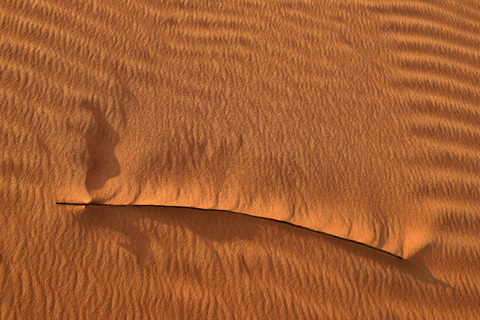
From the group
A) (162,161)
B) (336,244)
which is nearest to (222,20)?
(162,161)

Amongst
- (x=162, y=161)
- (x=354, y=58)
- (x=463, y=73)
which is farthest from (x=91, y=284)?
(x=463, y=73)

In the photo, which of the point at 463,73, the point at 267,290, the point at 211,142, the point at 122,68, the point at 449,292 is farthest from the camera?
the point at 463,73

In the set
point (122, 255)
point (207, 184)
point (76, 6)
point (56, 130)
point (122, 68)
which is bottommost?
point (122, 255)

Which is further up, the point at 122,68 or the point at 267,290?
the point at 122,68

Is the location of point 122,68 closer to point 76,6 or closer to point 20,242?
point 76,6

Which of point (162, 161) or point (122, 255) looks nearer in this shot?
point (122, 255)

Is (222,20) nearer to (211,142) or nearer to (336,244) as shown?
(211,142)

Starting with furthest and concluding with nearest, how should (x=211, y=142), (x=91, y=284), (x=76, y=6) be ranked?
(x=76, y=6), (x=211, y=142), (x=91, y=284)
